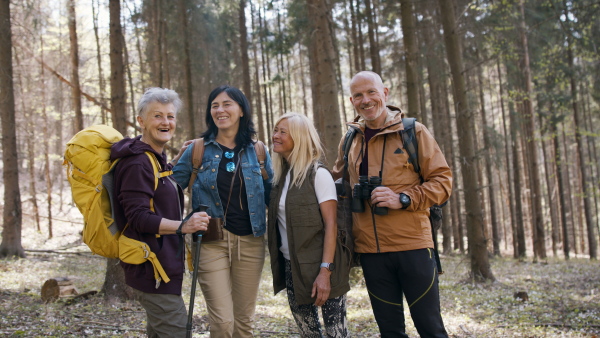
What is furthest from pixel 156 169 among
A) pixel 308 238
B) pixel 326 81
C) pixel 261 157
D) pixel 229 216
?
pixel 326 81

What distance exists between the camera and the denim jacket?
3467 millimetres

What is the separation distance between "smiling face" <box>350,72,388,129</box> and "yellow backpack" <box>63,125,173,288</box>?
1668mm

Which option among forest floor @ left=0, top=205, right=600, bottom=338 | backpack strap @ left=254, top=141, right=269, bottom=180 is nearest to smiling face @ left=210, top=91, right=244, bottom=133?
backpack strap @ left=254, top=141, right=269, bottom=180

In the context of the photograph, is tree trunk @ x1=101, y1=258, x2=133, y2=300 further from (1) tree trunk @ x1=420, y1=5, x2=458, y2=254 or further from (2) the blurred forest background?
(1) tree trunk @ x1=420, y1=5, x2=458, y2=254

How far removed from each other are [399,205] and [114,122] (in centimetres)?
572

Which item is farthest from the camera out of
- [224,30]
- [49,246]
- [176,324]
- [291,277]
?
[224,30]

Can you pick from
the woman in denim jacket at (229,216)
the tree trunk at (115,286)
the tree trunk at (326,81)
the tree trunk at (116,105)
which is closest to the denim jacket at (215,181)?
the woman in denim jacket at (229,216)

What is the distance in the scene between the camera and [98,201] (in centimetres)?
290

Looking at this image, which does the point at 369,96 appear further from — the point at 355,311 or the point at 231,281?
the point at 355,311

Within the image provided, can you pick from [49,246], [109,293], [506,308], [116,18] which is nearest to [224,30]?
[49,246]

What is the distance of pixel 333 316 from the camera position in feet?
10.8

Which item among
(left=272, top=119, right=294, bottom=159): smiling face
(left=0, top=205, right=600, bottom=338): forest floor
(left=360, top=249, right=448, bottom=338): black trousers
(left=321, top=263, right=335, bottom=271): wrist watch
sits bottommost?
(left=0, top=205, right=600, bottom=338): forest floor

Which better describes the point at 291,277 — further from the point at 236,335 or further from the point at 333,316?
the point at 236,335

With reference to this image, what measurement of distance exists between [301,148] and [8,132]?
10753 millimetres
